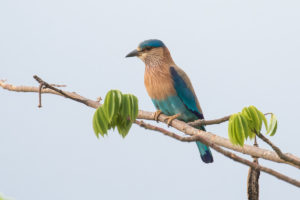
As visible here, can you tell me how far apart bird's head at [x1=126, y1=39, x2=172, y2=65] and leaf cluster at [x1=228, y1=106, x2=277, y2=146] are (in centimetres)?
292

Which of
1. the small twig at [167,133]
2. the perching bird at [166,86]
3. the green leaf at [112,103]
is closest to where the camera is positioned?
the small twig at [167,133]

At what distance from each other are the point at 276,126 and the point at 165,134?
2.66ft

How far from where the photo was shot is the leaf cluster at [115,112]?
9.25ft

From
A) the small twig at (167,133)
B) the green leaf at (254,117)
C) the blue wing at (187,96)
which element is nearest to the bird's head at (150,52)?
the blue wing at (187,96)

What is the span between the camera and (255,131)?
2717 millimetres

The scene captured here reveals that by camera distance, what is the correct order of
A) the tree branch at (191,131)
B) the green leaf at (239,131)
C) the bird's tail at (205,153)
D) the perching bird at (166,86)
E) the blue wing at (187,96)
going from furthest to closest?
the bird's tail at (205,153) < the blue wing at (187,96) < the perching bird at (166,86) < the tree branch at (191,131) < the green leaf at (239,131)

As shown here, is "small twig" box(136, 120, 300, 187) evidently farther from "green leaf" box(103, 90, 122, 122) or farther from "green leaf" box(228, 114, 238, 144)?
"green leaf" box(103, 90, 122, 122)

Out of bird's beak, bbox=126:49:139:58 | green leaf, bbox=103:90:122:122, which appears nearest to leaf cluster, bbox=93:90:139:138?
green leaf, bbox=103:90:122:122

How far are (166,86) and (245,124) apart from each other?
2.87 metres

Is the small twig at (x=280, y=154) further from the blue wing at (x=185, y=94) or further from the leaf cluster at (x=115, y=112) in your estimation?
the blue wing at (x=185, y=94)

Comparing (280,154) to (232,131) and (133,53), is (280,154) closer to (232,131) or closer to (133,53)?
(232,131)

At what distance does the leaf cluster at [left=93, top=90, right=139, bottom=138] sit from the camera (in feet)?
9.25

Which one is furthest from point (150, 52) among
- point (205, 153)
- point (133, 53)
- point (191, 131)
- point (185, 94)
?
point (191, 131)

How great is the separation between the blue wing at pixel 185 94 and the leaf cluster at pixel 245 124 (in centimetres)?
271
